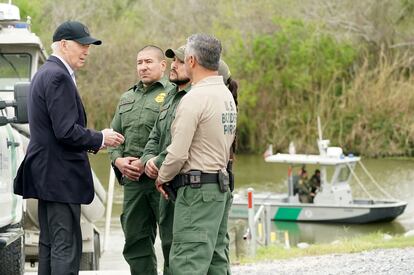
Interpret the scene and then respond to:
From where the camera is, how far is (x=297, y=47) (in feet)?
156

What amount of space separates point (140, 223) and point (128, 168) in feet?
1.52

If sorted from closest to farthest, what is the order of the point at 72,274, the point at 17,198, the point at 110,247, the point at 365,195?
the point at 72,274
the point at 17,198
the point at 110,247
the point at 365,195

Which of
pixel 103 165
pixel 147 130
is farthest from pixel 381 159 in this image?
pixel 147 130

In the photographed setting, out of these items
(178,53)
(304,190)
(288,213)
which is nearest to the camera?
(178,53)

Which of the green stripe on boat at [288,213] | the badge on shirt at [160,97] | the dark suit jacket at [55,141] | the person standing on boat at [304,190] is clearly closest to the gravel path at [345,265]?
the badge on shirt at [160,97]

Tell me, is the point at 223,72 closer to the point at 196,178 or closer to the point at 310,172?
the point at 196,178

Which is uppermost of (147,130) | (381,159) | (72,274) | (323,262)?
(147,130)

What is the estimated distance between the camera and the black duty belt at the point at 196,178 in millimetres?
7207

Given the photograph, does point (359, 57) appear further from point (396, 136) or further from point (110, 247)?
point (110, 247)

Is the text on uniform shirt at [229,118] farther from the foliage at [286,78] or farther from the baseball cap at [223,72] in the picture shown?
the foliage at [286,78]

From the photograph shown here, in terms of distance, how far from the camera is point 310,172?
36219 mm

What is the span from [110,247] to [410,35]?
2940 cm

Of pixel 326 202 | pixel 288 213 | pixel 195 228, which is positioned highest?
pixel 195 228

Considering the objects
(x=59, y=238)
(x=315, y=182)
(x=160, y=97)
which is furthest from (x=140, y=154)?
(x=315, y=182)
